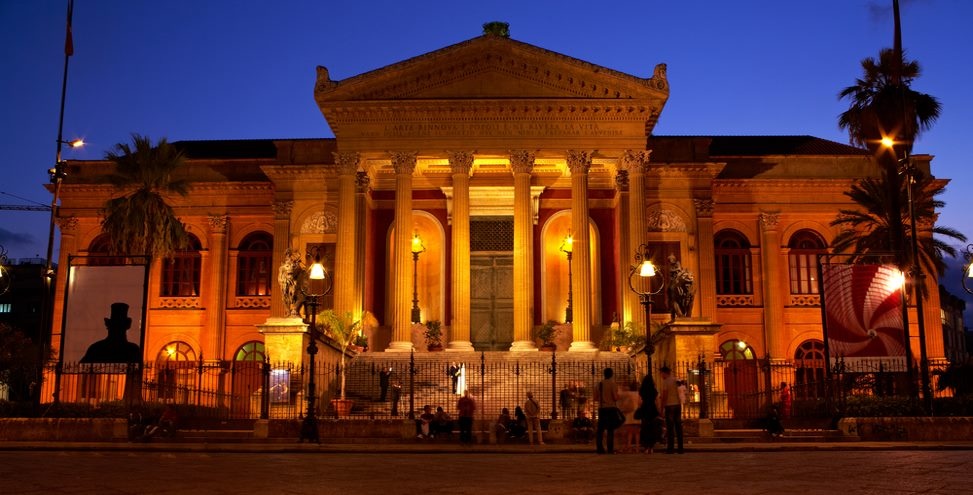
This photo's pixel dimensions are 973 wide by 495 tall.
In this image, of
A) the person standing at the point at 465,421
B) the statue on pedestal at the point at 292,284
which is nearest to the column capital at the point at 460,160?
the statue on pedestal at the point at 292,284

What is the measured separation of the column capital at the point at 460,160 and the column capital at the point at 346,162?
3.45m

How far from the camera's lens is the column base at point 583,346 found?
33750 mm

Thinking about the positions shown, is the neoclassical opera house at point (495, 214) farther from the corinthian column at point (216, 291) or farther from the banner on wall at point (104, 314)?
the banner on wall at point (104, 314)

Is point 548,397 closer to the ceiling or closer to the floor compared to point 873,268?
closer to the floor

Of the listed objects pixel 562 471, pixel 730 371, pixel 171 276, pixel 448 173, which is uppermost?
pixel 448 173

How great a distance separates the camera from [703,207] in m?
39.6

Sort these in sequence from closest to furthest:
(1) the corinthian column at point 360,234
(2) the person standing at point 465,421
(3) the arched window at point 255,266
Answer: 1. (2) the person standing at point 465,421
2. (1) the corinthian column at point 360,234
3. (3) the arched window at point 255,266

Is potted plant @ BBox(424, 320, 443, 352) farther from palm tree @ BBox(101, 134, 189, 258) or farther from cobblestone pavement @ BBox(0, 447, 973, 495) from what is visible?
cobblestone pavement @ BBox(0, 447, 973, 495)

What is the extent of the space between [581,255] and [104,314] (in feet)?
54.9

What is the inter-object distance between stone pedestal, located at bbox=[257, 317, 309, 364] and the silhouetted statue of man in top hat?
3.96m

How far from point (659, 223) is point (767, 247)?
216 inches

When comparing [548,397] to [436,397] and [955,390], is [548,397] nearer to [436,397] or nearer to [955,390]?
[436,397]

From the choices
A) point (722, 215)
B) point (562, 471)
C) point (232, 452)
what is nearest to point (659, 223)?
point (722, 215)

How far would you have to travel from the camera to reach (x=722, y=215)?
4216 centimetres
